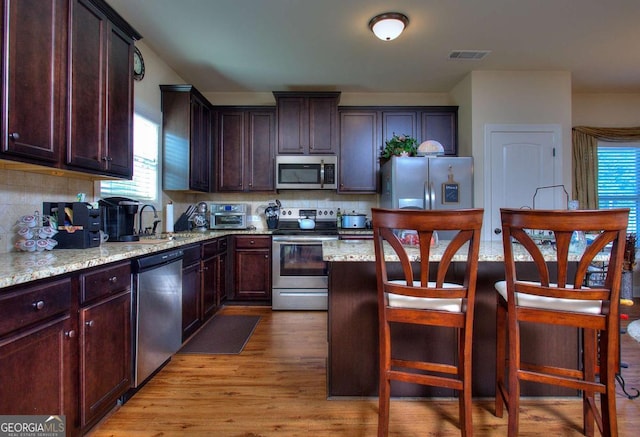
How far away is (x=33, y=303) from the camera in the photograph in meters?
1.22

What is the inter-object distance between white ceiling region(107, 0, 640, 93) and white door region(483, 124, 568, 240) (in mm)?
747

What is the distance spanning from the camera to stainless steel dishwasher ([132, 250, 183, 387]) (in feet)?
6.24

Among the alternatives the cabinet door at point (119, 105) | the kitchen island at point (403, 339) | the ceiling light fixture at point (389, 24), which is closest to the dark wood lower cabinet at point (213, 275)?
the cabinet door at point (119, 105)

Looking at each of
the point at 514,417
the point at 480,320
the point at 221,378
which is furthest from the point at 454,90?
the point at 221,378

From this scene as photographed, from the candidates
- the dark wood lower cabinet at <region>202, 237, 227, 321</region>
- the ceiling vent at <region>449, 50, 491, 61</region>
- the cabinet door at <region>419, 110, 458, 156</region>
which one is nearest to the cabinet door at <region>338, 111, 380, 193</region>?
the cabinet door at <region>419, 110, 458, 156</region>

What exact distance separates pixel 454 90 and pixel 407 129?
34.0 inches

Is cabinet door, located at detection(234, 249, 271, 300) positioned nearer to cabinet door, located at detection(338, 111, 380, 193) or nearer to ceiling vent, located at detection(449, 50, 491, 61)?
cabinet door, located at detection(338, 111, 380, 193)

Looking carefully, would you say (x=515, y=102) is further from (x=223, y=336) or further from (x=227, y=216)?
(x=223, y=336)

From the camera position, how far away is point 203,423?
1.68m

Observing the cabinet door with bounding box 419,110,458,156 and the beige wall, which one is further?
the cabinet door with bounding box 419,110,458,156

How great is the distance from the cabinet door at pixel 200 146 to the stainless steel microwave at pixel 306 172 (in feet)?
2.91

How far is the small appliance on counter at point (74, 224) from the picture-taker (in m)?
1.82

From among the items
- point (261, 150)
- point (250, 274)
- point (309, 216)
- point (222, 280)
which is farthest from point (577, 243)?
point (261, 150)

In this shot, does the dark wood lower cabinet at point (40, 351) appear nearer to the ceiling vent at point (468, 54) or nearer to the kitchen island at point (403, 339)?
the kitchen island at point (403, 339)
